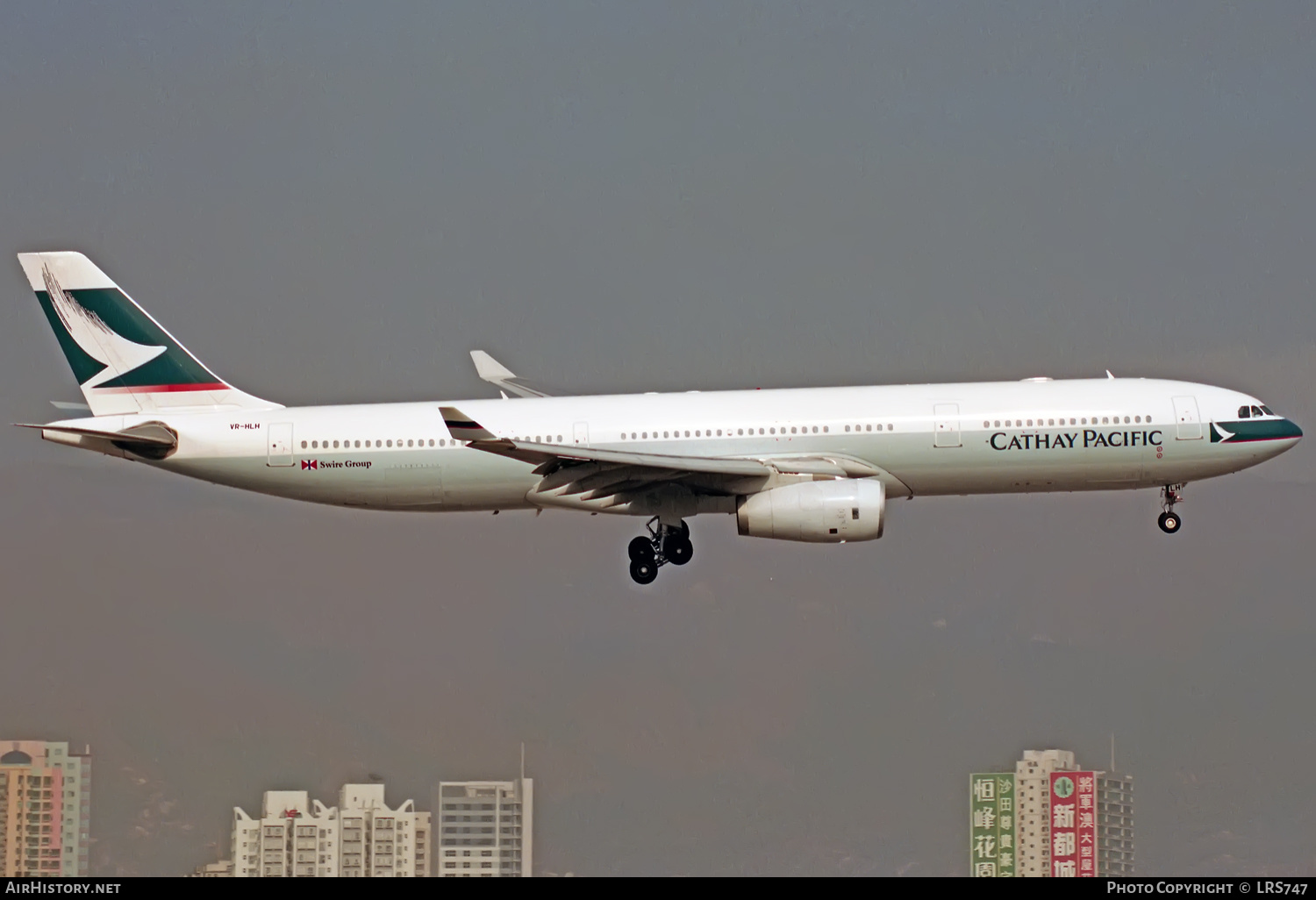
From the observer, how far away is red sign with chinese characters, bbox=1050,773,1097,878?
136375 millimetres

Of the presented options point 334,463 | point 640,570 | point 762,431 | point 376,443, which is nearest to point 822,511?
point 762,431

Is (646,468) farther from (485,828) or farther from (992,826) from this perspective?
(992,826)

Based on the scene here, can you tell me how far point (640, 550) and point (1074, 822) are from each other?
102 metres

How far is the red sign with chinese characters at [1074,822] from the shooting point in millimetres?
136375

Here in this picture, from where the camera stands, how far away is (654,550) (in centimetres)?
4725

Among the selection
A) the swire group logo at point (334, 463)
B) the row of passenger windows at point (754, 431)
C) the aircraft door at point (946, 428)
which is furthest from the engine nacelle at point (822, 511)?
the swire group logo at point (334, 463)

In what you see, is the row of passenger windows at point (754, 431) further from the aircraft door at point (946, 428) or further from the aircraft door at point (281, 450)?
the aircraft door at point (281, 450)

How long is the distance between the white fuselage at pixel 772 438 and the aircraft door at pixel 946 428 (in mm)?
33

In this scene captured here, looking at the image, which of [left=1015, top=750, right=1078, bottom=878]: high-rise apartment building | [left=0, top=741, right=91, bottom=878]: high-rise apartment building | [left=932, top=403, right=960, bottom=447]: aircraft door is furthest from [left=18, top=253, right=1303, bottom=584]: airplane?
[left=1015, top=750, right=1078, bottom=878]: high-rise apartment building

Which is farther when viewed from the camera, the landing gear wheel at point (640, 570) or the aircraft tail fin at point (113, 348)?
the aircraft tail fin at point (113, 348)
